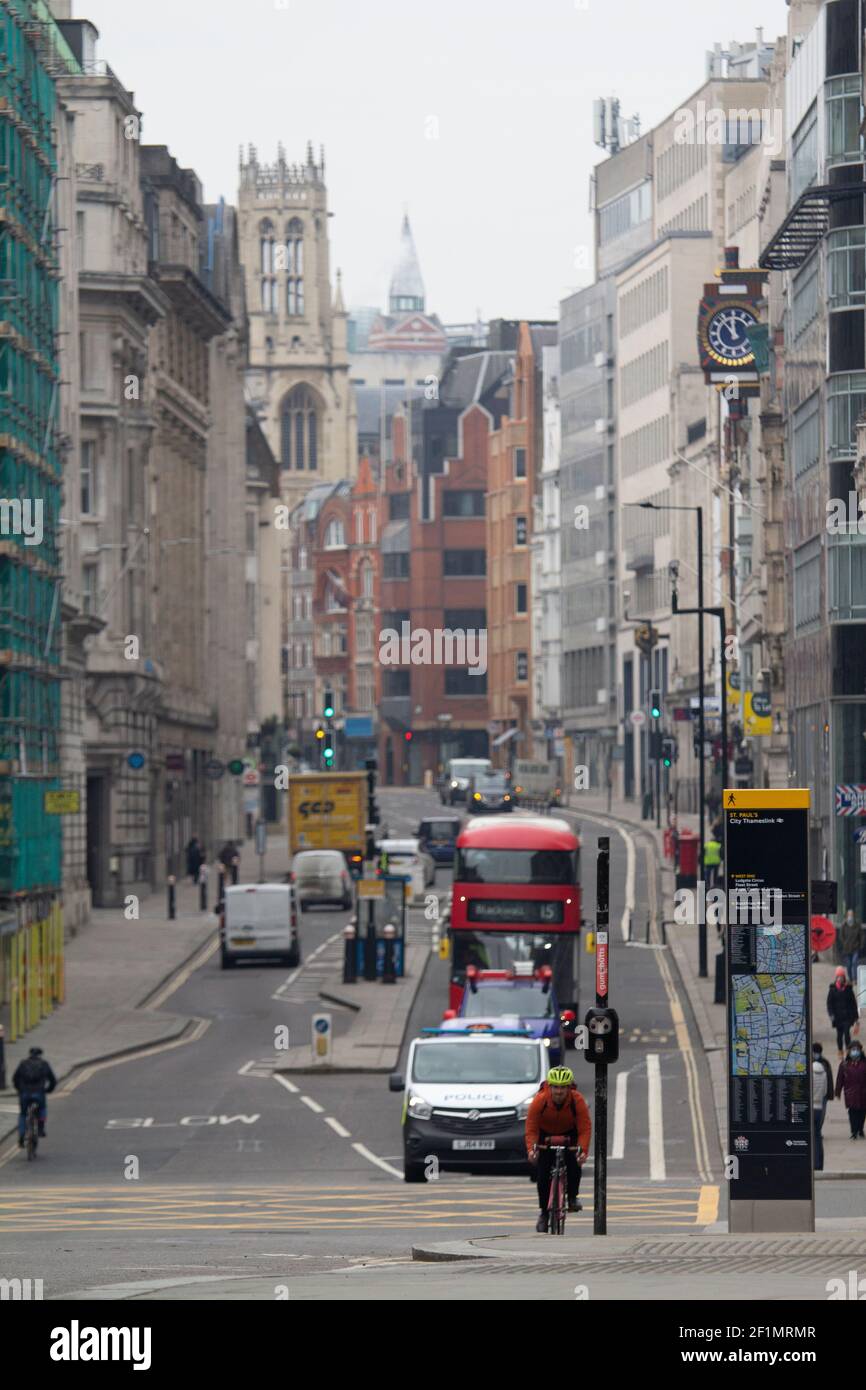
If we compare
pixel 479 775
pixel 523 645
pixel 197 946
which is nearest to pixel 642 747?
pixel 479 775

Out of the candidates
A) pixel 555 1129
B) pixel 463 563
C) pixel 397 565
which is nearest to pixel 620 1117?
pixel 555 1129

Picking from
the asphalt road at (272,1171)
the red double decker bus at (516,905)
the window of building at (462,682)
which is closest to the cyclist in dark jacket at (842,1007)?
the asphalt road at (272,1171)

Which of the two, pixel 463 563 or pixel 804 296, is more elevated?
pixel 463 563

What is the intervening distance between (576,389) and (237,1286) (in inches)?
5263

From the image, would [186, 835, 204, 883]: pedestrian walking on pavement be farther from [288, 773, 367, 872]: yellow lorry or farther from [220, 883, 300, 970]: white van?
[220, 883, 300, 970]: white van

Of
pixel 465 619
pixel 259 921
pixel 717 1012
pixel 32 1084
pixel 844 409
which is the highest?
pixel 465 619

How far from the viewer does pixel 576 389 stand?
148750 mm

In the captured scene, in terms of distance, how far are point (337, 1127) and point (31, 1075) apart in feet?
15.8

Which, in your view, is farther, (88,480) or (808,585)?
(88,480)

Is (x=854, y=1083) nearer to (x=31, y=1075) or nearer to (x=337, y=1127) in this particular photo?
(x=337, y=1127)

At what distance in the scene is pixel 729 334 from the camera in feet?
270

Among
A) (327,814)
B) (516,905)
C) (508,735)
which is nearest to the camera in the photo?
(516,905)
